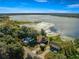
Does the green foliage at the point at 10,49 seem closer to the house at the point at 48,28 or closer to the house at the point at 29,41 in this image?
the house at the point at 29,41

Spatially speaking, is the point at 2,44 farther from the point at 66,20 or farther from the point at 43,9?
the point at 66,20

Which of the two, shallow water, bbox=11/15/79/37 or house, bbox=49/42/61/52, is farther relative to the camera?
shallow water, bbox=11/15/79/37

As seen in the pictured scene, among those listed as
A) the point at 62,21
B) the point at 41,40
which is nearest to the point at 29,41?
the point at 41,40

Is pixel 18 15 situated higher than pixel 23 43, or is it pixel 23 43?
pixel 18 15

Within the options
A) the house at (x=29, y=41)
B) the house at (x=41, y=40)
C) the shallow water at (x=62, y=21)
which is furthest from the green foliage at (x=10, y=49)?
the shallow water at (x=62, y=21)

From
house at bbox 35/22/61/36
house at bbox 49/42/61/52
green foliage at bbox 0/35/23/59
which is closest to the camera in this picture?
green foliage at bbox 0/35/23/59

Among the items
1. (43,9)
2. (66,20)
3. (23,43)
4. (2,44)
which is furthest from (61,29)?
(2,44)

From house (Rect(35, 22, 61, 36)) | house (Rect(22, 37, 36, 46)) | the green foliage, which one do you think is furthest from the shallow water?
the green foliage

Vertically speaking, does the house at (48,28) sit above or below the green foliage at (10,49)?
above

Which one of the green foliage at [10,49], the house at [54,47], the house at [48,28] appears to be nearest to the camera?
the green foliage at [10,49]

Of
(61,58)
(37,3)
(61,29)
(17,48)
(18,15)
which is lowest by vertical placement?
(61,58)

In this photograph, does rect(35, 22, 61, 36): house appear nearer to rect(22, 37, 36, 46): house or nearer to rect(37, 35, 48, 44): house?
rect(37, 35, 48, 44): house
